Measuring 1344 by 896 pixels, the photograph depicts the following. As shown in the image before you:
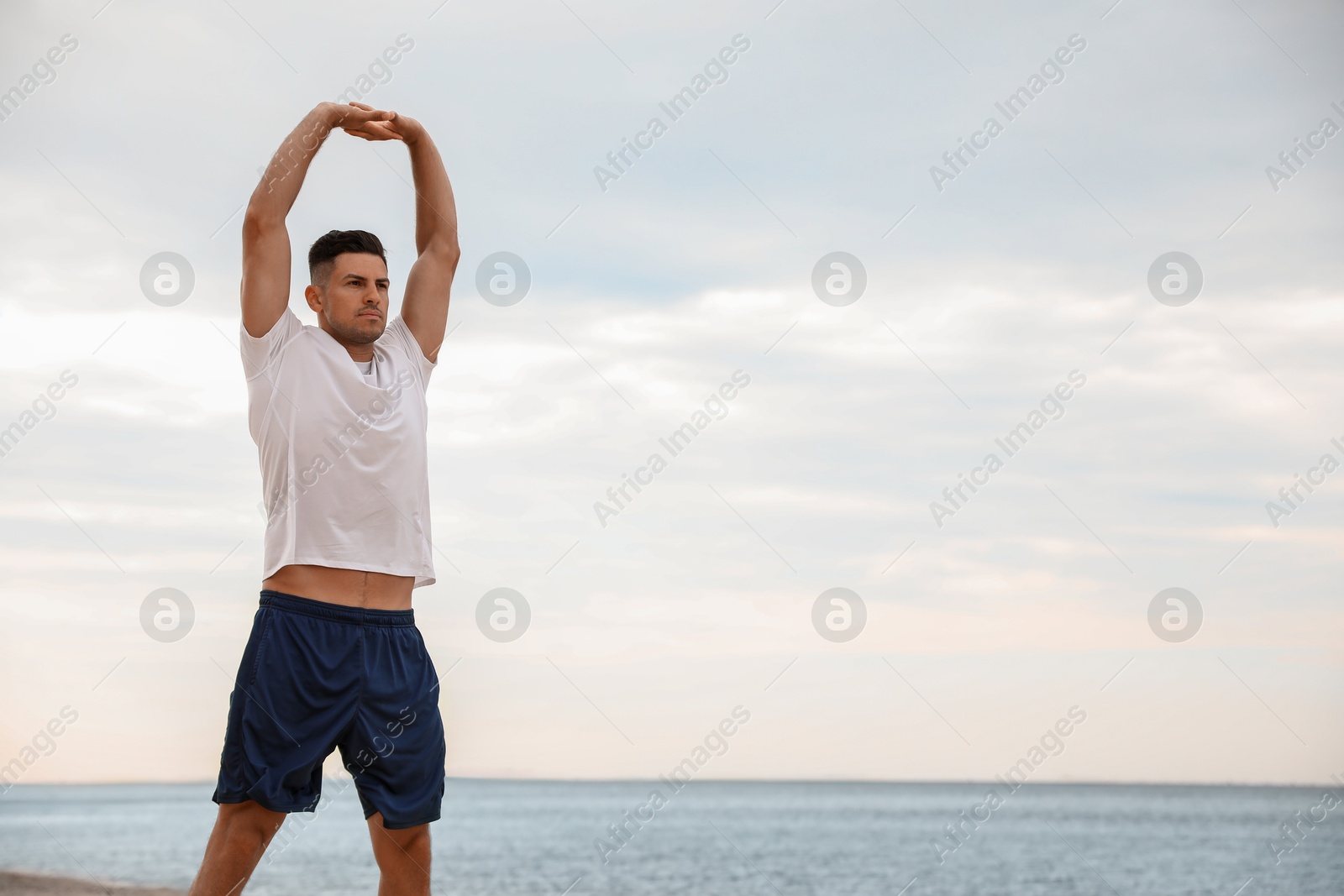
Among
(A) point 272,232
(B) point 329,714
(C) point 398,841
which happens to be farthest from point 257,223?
(C) point 398,841

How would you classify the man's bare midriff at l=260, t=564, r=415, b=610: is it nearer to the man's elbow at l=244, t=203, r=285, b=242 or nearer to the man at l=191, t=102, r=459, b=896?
the man at l=191, t=102, r=459, b=896

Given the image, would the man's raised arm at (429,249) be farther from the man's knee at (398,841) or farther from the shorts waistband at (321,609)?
the man's knee at (398,841)

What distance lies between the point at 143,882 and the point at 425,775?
23057mm

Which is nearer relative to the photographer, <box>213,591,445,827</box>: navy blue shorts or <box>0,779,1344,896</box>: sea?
<box>213,591,445,827</box>: navy blue shorts

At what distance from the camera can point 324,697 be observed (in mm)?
2646

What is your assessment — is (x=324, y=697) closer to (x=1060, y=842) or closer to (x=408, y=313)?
(x=408, y=313)

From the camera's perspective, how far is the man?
2604 mm

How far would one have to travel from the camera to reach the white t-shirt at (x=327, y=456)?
2682 mm

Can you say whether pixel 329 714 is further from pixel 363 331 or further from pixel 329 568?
pixel 363 331

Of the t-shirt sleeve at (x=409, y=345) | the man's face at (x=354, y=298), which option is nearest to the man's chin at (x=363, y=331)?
the man's face at (x=354, y=298)

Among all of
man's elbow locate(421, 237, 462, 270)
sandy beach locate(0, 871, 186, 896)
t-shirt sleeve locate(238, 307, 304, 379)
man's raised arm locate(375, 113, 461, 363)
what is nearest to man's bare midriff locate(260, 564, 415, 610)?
t-shirt sleeve locate(238, 307, 304, 379)

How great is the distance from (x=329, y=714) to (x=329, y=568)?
36 centimetres

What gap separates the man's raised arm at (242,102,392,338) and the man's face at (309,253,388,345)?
0.46ft

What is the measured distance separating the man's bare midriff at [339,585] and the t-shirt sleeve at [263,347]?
51cm
